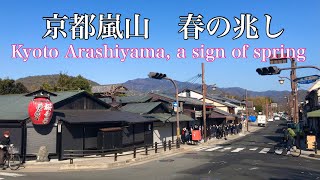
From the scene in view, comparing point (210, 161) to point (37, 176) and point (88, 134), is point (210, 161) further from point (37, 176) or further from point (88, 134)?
point (37, 176)

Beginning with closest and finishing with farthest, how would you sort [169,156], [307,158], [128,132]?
[307,158] < [169,156] < [128,132]

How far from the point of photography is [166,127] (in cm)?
3628

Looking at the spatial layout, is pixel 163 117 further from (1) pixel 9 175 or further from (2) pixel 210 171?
(1) pixel 9 175

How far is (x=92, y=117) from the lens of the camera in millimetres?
25062

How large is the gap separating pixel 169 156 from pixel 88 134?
235 inches

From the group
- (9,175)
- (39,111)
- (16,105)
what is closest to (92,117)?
(39,111)

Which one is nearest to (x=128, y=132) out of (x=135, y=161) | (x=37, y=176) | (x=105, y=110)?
(x=105, y=110)

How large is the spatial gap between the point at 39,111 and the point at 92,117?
4.40 meters

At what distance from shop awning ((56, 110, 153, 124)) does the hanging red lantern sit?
1.07 metres

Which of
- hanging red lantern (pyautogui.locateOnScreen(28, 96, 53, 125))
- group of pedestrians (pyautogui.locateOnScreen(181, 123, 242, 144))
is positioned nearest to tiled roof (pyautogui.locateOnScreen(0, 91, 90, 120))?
hanging red lantern (pyautogui.locateOnScreen(28, 96, 53, 125))

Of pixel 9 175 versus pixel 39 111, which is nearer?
pixel 9 175

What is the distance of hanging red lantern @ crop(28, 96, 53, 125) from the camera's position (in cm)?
2147

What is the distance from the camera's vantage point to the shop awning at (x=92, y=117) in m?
23.0

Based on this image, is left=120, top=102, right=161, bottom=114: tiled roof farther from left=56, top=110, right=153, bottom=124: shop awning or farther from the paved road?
the paved road
